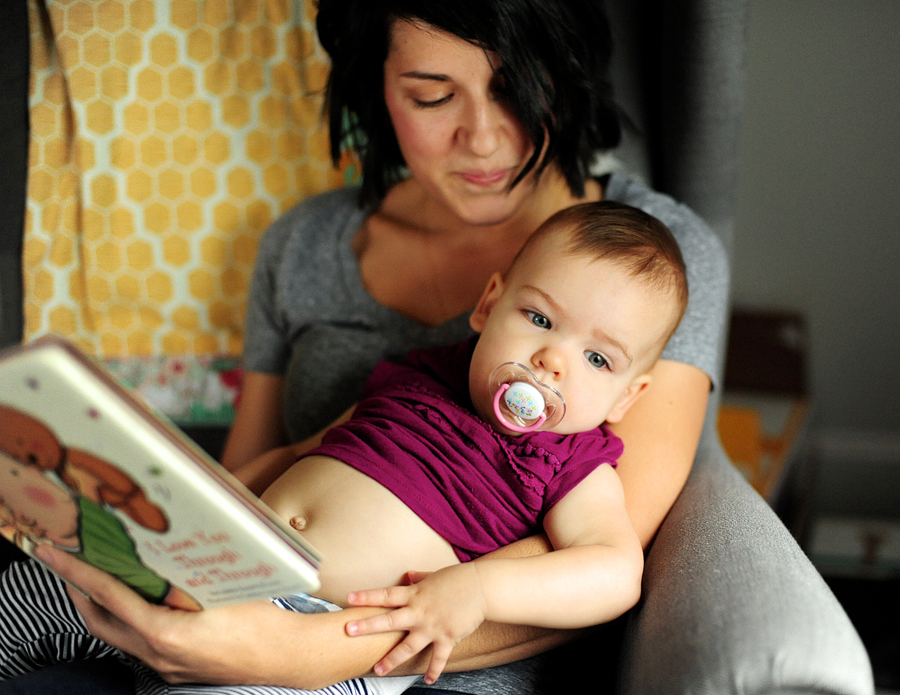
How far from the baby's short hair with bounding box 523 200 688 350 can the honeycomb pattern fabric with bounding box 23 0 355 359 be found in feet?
2.28

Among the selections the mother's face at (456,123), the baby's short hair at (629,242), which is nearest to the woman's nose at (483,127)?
the mother's face at (456,123)

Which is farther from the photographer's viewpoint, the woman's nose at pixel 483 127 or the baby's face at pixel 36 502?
the woman's nose at pixel 483 127

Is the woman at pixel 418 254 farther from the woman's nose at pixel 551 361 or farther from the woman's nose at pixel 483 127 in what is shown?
the woman's nose at pixel 551 361

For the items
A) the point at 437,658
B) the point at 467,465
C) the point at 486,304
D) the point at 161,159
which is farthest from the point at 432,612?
the point at 161,159

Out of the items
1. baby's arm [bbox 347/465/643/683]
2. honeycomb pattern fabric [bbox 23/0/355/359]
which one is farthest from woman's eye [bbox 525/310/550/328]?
honeycomb pattern fabric [bbox 23/0/355/359]

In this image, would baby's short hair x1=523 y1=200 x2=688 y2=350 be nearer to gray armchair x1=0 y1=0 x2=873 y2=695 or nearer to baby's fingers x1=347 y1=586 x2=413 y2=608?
gray armchair x1=0 y1=0 x2=873 y2=695

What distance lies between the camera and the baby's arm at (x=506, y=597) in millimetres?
754

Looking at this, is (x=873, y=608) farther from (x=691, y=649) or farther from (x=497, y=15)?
(x=497, y=15)

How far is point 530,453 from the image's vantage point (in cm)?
88

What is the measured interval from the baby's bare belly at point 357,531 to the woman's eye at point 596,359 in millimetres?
262

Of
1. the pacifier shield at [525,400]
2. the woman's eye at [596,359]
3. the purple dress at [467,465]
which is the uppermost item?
the woman's eye at [596,359]

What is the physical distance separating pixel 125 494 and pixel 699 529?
603 millimetres

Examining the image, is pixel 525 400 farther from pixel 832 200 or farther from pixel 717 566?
pixel 832 200

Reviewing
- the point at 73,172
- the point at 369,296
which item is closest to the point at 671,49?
the point at 369,296
